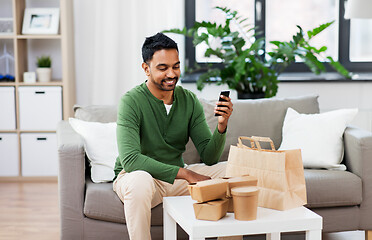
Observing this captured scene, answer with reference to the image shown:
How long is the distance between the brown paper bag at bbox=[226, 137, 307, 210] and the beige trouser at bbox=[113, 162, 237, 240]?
16.2 inches

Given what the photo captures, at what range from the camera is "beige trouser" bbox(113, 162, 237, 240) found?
2125 millimetres

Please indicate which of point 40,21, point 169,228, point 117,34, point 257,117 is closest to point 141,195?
point 169,228

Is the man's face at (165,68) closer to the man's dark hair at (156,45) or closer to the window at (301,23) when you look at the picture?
the man's dark hair at (156,45)

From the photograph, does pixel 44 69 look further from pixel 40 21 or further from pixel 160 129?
pixel 160 129

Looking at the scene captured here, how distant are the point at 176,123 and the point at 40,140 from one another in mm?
2055

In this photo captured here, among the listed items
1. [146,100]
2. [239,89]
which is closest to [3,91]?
[239,89]

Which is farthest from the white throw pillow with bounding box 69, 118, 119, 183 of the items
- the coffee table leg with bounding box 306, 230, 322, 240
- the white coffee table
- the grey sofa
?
the coffee table leg with bounding box 306, 230, 322, 240

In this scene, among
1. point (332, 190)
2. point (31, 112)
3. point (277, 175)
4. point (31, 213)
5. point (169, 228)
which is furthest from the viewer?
point (31, 112)

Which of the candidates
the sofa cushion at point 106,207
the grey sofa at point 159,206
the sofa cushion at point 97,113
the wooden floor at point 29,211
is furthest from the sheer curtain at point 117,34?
the sofa cushion at point 106,207

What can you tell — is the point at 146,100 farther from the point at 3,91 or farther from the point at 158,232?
the point at 3,91

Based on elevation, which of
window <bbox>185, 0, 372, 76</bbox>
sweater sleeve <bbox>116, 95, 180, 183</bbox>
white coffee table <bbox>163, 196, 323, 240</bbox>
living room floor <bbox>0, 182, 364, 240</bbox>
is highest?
window <bbox>185, 0, 372, 76</bbox>

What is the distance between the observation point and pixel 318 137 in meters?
2.91

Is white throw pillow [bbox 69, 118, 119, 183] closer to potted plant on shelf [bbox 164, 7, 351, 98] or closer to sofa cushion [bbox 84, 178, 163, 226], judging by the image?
sofa cushion [bbox 84, 178, 163, 226]

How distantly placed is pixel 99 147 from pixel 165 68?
0.62 m
